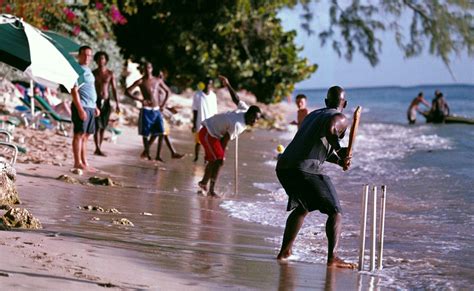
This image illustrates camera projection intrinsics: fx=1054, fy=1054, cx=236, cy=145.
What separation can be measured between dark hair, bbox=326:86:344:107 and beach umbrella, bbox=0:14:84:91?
4024 millimetres

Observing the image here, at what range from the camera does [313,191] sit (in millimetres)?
8516

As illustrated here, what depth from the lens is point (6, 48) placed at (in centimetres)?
1145

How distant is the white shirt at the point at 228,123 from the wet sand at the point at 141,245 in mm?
857

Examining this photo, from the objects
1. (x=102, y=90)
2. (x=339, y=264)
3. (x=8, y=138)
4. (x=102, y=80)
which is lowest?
(x=339, y=264)

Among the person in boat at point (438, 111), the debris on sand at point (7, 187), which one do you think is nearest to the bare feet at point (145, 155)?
the debris on sand at point (7, 187)

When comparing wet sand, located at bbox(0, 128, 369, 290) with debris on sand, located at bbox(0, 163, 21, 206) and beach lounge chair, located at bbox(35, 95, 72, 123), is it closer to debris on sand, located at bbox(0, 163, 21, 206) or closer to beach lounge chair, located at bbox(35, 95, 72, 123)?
debris on sand, located at bbox(0, 163, 21, 206)

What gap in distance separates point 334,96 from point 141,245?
78.2 inches

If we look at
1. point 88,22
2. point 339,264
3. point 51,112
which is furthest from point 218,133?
point 88,22

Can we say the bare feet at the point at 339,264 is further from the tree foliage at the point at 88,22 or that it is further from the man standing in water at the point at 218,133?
the tree foliage at the point at 88,22

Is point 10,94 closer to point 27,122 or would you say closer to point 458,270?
point 27,122

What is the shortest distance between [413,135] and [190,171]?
67.3ft

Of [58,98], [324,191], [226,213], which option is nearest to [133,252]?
[324,191]

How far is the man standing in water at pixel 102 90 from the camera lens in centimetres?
1588

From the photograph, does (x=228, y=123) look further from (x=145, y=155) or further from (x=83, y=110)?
(x=145, y=155)
